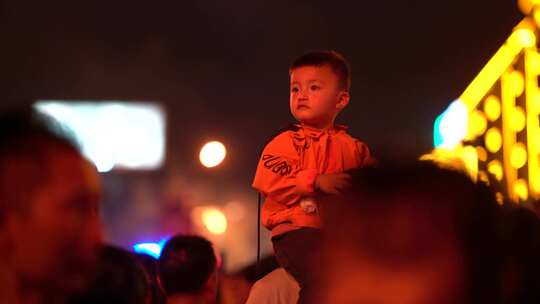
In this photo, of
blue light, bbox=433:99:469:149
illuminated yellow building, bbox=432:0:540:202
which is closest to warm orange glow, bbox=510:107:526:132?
illuminated yellow building, bbox=432:0:540:202

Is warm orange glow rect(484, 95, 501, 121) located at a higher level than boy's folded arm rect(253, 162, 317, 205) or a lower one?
higher

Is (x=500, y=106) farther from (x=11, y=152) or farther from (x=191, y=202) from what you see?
(x=191, y=202)

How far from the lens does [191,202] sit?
88.4 feet

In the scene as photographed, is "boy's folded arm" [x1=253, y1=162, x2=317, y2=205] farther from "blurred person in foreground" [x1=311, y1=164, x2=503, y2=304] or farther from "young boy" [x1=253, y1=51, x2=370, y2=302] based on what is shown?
"blurred person in foreground" [x1=311, y1=164, x2=503, y2=304]

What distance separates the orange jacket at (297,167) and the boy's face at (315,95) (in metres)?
0.04

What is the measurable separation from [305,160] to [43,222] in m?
1.41

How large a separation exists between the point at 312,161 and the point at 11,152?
4.56 feet

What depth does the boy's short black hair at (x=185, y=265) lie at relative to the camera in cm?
317

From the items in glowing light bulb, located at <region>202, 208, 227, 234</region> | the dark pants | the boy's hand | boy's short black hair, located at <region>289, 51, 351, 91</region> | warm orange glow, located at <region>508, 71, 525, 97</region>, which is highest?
warm orange glow, located at <region>508, 71, 525, 97</region>

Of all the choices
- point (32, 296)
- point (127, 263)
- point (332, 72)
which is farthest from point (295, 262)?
point (32, 296)

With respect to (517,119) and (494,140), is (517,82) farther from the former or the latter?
(494,140)

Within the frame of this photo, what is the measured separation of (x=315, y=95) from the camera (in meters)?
2.83

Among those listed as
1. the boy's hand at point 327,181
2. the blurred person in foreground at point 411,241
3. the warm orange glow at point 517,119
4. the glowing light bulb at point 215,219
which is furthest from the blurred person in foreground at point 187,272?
the glowing light bulb at point 215,219

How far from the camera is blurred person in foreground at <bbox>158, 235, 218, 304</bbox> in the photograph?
3.17 metres
